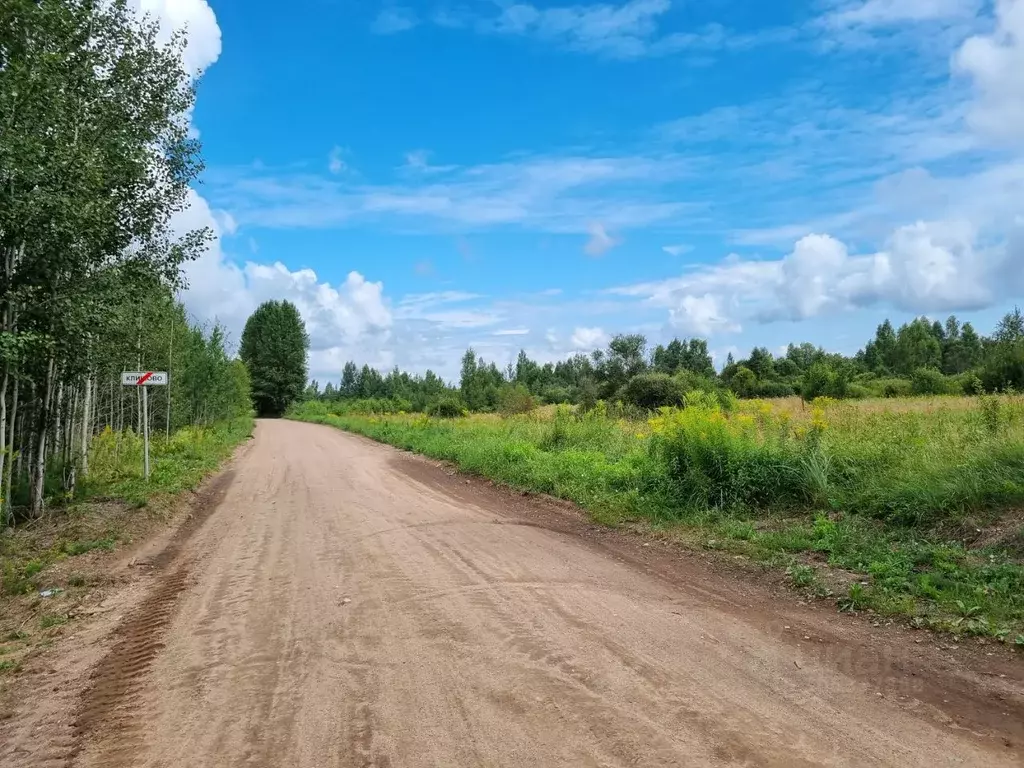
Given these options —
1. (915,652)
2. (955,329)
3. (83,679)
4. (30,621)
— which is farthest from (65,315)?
(955,329)

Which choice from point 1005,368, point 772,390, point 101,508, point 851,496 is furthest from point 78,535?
point 772,390

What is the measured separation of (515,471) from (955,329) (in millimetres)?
89865

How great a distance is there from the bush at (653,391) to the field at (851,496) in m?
17.1

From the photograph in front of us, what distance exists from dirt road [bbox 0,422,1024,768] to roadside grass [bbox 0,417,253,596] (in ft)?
5.66

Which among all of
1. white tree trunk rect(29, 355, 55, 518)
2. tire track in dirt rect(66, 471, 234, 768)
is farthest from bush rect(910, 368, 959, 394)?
white tree trunk rect(29, 355, 55, 518)

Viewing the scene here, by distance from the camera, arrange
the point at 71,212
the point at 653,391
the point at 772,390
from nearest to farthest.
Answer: the point at 71,212
the point at 653,391
the point at 772,390

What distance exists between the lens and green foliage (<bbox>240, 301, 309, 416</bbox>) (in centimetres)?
8269

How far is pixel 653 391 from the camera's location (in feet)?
111

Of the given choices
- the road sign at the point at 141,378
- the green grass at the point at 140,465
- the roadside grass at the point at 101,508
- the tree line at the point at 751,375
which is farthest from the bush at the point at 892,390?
the road sign at the point at 141,378

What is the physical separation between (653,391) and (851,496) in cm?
2464

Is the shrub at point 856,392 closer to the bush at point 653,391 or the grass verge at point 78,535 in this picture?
the bush at point 653,391

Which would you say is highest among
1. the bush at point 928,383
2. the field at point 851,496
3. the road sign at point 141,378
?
the bush at point 928,383

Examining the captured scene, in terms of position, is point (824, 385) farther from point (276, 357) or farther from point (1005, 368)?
point (276, 357)

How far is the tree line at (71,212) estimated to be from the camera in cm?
888
